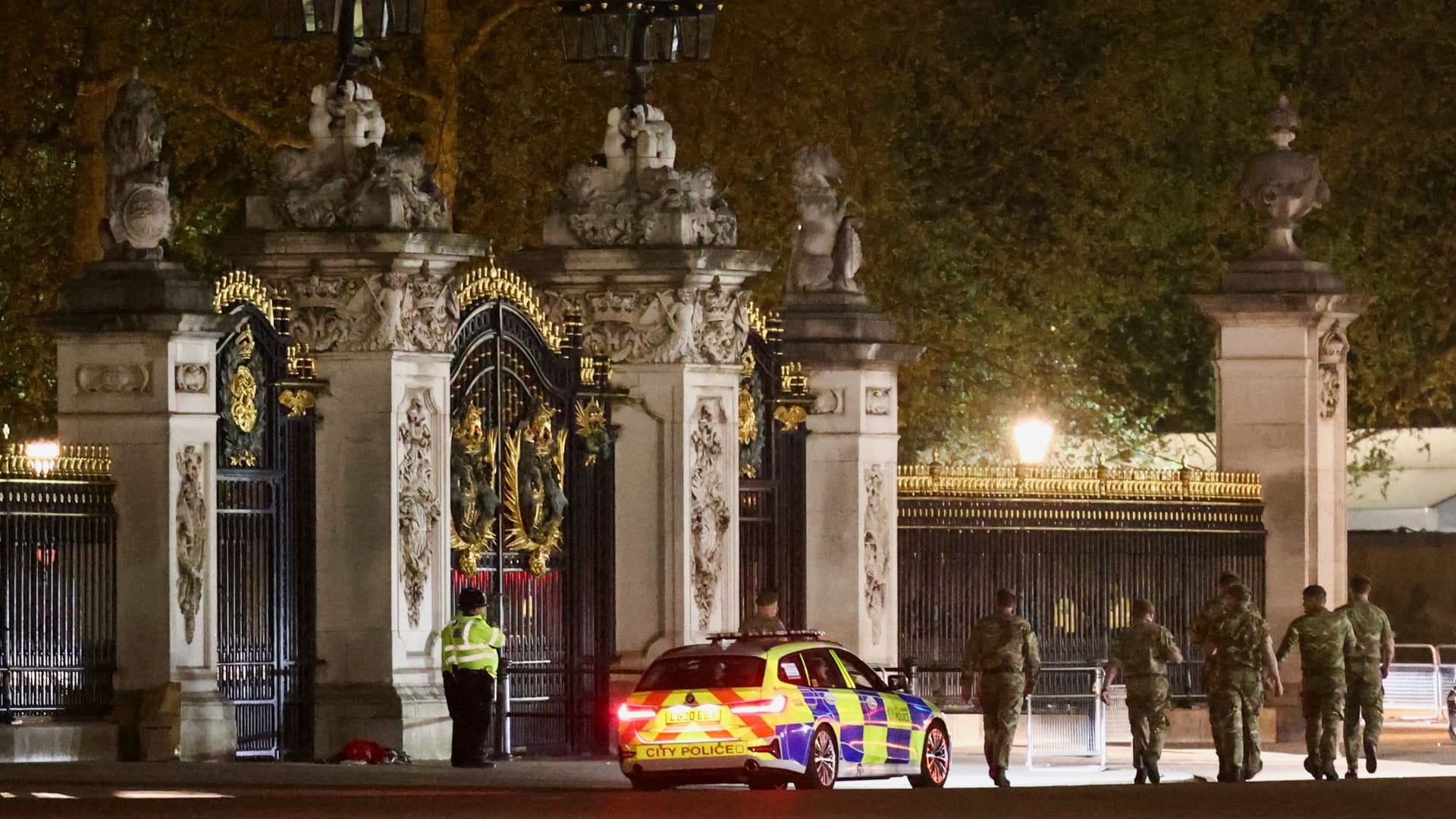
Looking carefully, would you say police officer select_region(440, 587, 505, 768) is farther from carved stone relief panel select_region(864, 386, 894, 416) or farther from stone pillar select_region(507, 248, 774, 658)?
carved stone relief panel select_region(864, 386, 894, 416)

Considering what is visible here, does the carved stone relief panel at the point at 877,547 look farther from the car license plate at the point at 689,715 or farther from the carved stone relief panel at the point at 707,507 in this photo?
the car license plate at the point at 689,715

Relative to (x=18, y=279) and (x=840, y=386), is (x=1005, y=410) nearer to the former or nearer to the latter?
(x=18, y=279)

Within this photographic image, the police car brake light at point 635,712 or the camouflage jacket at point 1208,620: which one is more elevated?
the camouflage jacket at point 1208,620

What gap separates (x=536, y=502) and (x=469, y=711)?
7.38 feet

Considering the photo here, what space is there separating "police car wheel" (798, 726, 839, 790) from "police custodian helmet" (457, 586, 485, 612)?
2559 millimetres

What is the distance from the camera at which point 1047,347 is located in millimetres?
45438

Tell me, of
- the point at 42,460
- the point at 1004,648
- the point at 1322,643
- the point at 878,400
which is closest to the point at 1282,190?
the point at 878,400

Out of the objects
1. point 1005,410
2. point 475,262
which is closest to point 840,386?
point 475,262

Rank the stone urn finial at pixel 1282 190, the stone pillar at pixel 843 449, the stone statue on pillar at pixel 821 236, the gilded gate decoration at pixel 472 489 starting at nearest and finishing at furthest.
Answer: the gilded gate decoration at pixel 472 489 → the stone pillar at pixel 843 449 → the stone statue on pillar at pixel 821 236 → the stone urn finial at pixel 1282 190

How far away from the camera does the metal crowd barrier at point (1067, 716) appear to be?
29.2m

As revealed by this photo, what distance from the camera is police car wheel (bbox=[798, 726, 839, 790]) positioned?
23359 millimetres

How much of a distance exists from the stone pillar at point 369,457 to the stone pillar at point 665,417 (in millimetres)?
1552

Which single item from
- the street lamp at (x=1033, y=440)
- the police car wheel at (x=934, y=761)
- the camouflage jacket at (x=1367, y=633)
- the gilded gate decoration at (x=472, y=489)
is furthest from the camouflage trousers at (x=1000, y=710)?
the street lamp at (x=1033, y=440)

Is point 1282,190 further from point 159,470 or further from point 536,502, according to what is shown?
point 159,470
